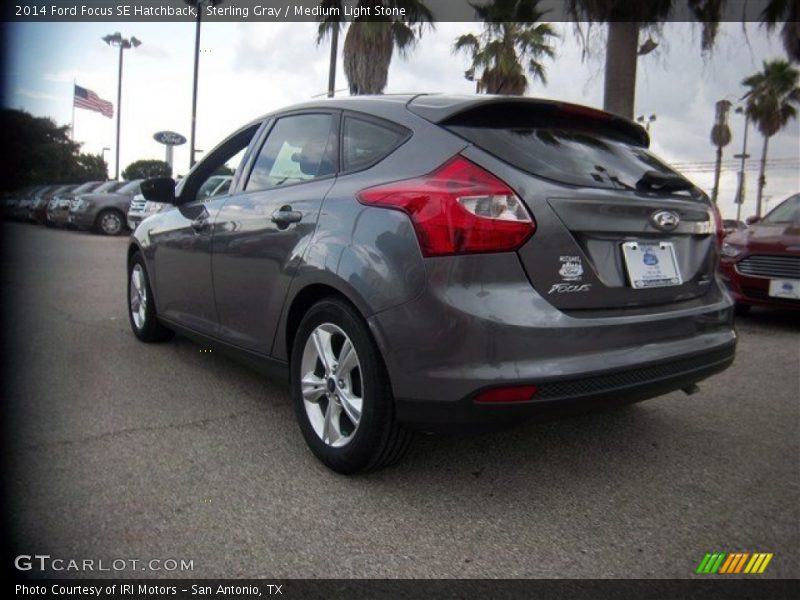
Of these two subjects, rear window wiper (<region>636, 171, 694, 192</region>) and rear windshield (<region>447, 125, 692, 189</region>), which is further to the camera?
rear window wiper (<region>636, 171, 694, 192</region>)

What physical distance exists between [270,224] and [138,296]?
7.96 ft

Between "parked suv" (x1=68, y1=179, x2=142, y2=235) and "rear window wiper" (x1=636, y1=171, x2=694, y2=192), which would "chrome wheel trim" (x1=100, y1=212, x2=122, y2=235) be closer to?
"parked suv" (x1=68, y1=179, x2=142, y2=235)

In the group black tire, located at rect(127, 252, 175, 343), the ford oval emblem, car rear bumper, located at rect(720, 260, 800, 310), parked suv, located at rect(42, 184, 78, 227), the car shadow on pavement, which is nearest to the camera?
the ford oval emblem

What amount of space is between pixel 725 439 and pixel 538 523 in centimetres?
143

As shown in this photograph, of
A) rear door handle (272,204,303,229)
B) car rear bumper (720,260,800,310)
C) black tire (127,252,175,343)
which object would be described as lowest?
black tire (127,252,175,343)

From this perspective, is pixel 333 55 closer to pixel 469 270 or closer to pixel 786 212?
pixel 786 212

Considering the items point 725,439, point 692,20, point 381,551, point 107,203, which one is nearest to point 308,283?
point 381,551

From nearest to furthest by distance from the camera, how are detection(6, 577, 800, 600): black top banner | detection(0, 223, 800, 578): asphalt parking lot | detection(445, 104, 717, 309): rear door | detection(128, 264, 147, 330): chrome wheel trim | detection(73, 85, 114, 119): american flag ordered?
detection(6, 577, 800, 600): black top banner, detection(0, 223, 800, 578): asphalt parking lot, detection(445, 104, 717, 309): rear door, detection(73, 85, 114, 119): american flag, detection(128, 264, 147, 330): chrome wheel trim

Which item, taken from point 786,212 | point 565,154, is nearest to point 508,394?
point 565,154

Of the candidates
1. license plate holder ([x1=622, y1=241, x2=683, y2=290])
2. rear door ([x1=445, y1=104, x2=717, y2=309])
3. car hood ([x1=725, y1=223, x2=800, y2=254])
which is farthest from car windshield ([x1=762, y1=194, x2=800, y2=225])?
license plate holder ([x1=622, y1=241, x2=683, y2=290])

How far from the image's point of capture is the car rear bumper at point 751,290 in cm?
612

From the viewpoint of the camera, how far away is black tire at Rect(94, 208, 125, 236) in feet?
55.4

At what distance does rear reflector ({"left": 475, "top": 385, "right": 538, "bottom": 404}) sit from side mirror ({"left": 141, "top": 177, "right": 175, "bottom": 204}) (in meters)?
2.86

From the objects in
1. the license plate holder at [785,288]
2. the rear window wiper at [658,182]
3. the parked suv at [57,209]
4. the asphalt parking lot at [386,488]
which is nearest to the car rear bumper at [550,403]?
the asphalt parking lot at [386,488]
